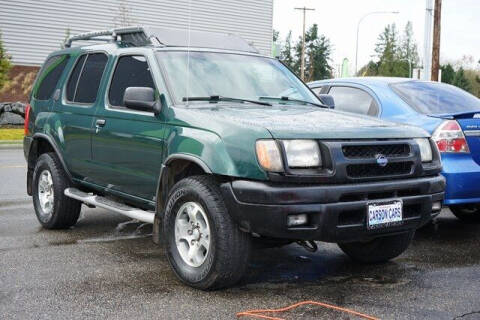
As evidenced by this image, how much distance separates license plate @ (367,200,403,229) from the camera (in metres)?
4.23

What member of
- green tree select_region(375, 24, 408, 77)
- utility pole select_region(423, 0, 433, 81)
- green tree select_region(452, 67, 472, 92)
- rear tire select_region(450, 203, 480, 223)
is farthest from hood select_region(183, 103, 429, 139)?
green tree select_region(375, 24, 408, 77)

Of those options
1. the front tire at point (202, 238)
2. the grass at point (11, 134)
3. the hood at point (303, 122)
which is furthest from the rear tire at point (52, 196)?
the grass at point (11, 134)

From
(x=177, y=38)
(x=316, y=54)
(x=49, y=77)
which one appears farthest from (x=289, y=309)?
(x=316, y=54)

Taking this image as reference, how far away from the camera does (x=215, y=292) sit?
4.40 meters

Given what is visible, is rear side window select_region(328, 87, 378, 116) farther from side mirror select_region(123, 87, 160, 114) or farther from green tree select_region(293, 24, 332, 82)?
green tree select_region(293, 24, 332, 82)

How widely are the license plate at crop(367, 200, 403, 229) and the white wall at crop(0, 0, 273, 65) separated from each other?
21.1 m

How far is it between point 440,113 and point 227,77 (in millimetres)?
2347

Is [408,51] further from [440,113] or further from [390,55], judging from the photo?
[440,113]

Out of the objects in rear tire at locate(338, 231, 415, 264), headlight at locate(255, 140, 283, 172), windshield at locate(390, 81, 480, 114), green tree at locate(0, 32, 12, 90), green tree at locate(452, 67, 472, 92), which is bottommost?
rear tire at locate(338, 231, 415, 264)

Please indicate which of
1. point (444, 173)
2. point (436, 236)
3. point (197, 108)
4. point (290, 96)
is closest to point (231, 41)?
point (290, 96)

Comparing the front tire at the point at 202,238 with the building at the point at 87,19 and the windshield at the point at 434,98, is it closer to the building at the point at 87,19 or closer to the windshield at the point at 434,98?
the windshield at the point at 434,98

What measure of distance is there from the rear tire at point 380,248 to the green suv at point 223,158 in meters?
0.01

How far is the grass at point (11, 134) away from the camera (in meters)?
20.2

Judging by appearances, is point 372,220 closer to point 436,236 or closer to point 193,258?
point 193,258
